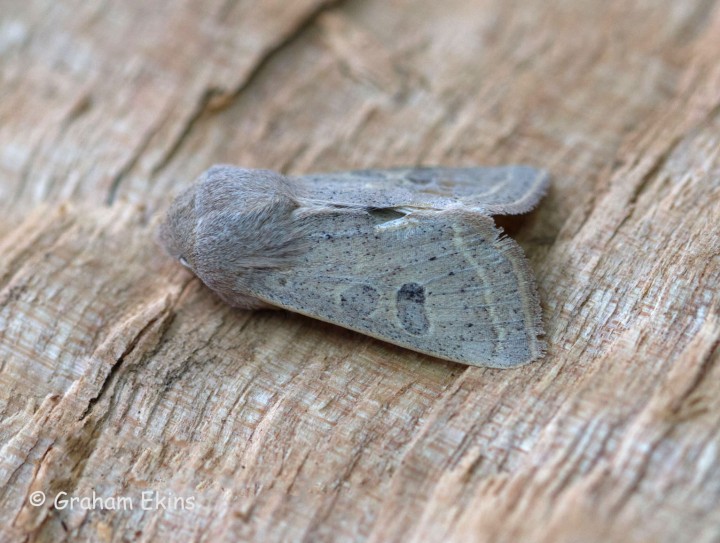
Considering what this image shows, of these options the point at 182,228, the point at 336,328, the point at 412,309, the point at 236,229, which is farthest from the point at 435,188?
the point at 182,228

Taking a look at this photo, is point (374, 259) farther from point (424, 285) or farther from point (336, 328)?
point (336, 328)

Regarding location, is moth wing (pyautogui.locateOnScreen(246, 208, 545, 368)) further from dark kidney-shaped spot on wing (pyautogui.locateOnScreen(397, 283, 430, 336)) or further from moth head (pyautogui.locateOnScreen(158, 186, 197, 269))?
moth head (pyautogui.locateOnScreen(158, 186, 197, 269))

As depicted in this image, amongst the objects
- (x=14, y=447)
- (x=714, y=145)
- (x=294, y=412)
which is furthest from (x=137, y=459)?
(x=714, y=145)

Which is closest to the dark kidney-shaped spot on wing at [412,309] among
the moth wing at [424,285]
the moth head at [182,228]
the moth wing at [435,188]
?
the moth wing at [424,285]

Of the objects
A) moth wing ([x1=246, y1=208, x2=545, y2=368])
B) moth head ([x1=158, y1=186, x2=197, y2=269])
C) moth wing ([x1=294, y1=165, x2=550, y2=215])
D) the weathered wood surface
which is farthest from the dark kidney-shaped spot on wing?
moth head ([x1=158, y1=186, x2=197, y2=269])

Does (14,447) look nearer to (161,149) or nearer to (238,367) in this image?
(238,367)

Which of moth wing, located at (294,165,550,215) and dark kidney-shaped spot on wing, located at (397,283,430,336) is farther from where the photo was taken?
moth wing, located at (294,165,550,215)

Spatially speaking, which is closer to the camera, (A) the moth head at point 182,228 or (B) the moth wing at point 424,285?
(B) the moth wing at point 424,285

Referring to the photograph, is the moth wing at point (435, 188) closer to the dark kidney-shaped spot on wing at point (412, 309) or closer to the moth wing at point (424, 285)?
the moth wing at point (424, 285)
